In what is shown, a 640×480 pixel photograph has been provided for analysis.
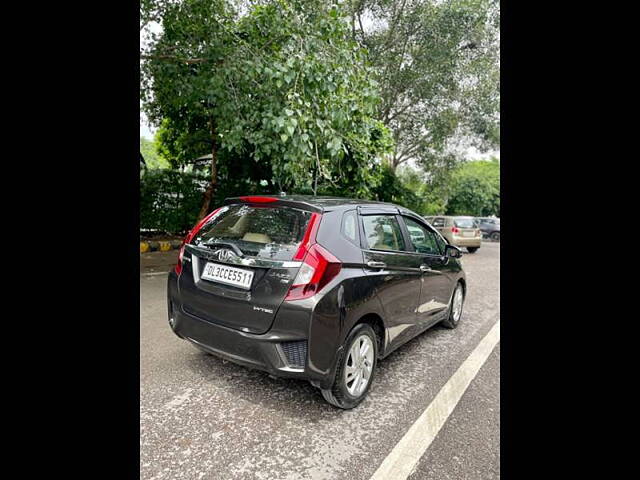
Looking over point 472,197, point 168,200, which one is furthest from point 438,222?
point 472,197

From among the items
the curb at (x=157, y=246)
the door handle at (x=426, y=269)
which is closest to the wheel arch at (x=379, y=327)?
the door handle at (x=426, y=269)

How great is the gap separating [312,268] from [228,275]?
0.65 m

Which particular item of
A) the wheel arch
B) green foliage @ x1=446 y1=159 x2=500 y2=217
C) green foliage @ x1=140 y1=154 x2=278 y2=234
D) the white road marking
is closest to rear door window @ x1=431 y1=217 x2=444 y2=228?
green foliage @ x1=140 y1=154 x2=278 y2=234

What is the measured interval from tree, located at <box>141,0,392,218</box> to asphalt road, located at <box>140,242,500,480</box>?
109 inches

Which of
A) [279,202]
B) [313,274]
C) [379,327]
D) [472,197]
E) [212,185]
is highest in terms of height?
[472,197]

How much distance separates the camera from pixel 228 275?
8.97ft

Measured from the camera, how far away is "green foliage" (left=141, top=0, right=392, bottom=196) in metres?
4.85

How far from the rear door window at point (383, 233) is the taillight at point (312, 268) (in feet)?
1.84

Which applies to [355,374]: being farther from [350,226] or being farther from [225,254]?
[225,254]

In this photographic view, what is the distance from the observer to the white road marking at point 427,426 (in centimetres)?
215

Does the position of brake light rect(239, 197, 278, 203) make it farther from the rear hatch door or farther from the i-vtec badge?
the i-vtec badge

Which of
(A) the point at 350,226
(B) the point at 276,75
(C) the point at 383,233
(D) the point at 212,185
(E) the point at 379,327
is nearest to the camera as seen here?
(A) the point at 350,226

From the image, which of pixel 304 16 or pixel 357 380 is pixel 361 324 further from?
pixel 304 16
